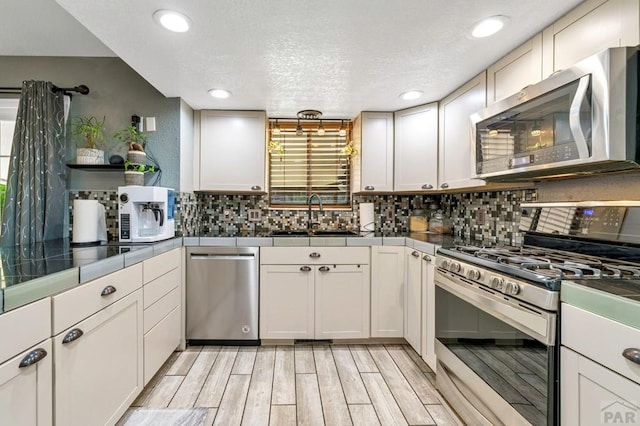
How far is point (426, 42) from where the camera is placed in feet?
5.75

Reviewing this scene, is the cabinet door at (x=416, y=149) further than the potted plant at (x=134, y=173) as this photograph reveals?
Yes

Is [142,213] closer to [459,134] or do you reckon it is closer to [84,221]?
[84,221]

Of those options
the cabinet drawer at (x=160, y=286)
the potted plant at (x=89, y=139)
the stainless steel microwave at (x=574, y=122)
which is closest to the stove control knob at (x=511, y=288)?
the stainless steel microwave at (x=574, y=122)

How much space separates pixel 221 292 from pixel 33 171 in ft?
5.24

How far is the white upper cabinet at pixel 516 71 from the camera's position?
5.34 ft

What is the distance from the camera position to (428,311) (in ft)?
7.20

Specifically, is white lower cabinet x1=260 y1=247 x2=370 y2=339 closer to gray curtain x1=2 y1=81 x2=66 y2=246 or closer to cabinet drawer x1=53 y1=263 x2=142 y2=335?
cabinet drawer x1=53 y1=263 x2=142 y2=335

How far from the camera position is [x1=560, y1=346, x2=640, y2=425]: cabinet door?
0.89 meters

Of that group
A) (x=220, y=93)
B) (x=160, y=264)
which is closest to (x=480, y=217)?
(x=220, y=93)

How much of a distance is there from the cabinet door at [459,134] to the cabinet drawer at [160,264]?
2.12m

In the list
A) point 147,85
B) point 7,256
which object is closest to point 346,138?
point 147,85

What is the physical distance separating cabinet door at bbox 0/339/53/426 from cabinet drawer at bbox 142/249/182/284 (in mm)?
Result: 810

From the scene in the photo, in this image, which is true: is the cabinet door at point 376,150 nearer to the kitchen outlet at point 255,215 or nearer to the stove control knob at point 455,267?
the kitchen outlet at point 255,215

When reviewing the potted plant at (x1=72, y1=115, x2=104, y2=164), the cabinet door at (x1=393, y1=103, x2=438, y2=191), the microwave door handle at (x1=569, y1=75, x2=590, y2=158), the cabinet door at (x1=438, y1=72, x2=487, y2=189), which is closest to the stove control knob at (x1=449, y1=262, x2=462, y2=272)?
the cabinet door at (x1=438, y1=72, x2=487, y2=189)
